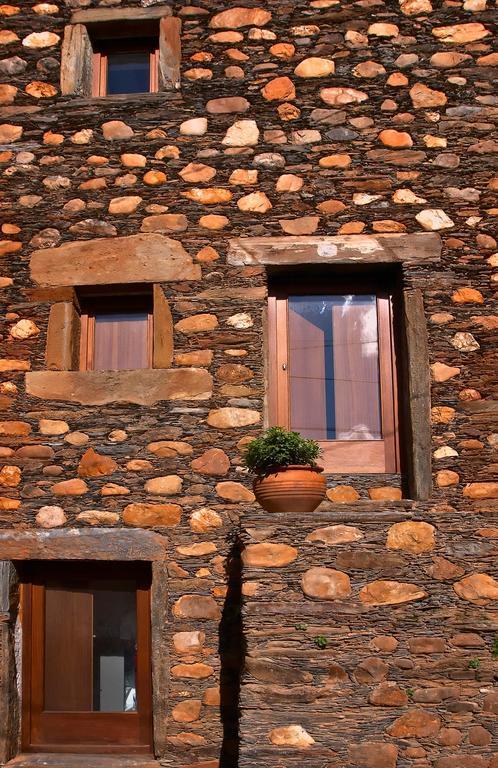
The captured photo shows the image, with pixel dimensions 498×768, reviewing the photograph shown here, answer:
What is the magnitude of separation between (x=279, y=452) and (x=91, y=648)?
73.6 inches

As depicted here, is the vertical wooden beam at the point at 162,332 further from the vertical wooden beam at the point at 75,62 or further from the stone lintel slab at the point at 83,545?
the vertical wooden beam at the point at 75,62

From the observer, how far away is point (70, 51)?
6.26 m

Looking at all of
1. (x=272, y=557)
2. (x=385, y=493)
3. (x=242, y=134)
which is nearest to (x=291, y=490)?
(x=272, y=557)

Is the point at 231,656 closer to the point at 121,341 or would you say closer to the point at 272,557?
the point at 272,557

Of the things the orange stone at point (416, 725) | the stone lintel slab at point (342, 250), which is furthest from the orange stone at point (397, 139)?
the orange stone at point (416, 725)

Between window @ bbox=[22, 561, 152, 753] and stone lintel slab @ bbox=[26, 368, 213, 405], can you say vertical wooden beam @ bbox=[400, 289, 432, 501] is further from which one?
window @ bbox=[22, 561, 152, 753]

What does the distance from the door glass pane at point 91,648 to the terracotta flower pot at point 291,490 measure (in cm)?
130

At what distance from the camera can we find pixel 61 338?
586 cm

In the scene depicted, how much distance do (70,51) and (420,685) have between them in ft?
15.5

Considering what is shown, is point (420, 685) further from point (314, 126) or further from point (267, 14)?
point (267, 14)

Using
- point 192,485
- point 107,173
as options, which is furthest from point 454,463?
point 107,173

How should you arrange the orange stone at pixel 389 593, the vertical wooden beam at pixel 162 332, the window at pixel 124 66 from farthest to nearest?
the window at pixel 124 66 → the vertical wooden beam at pixel 162 332 → the orange stone at pixel 389 593

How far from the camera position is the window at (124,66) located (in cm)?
640

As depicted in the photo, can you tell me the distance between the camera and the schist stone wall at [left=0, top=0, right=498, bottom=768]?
5.50m
